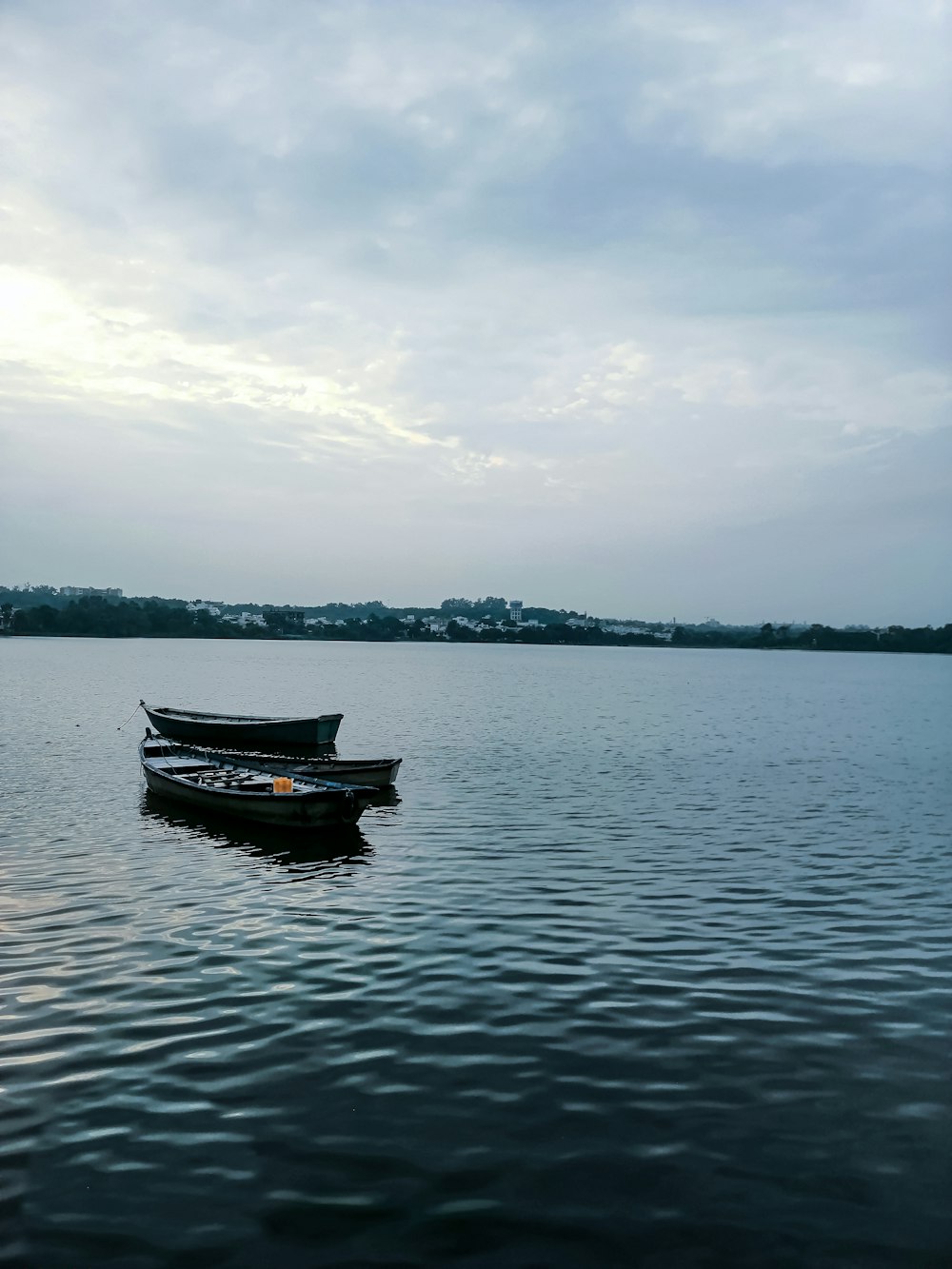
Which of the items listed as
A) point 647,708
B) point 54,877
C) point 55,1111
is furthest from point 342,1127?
point 647,708

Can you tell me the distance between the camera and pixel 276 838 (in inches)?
1038

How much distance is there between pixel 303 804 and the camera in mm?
25672

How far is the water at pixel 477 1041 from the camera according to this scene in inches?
326

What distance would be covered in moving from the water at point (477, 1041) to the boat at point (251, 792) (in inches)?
31.6

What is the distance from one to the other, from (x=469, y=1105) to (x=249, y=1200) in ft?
9.10

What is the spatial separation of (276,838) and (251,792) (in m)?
1.81

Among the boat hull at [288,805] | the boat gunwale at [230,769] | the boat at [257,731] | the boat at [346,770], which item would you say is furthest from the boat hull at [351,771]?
the boat at [257,731]

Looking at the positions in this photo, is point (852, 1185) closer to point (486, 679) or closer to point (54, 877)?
point (54, 877)

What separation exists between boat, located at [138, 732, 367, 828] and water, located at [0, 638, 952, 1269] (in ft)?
2.63

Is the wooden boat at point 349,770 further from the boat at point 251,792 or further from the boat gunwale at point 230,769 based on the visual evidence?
the boat at point 251,792

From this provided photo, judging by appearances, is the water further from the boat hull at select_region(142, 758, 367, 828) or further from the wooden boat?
the wooden boat

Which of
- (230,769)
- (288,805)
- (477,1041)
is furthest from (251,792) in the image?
(477,1041)

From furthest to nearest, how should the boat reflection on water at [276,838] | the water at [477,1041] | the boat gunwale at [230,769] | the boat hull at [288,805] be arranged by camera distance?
the boat gunwale at [230,769] < the boat hull at [288,805] < the boat reflection on water at [276,838] < the water at [477,1041]

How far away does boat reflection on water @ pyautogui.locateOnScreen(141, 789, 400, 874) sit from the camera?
23.8 meters
